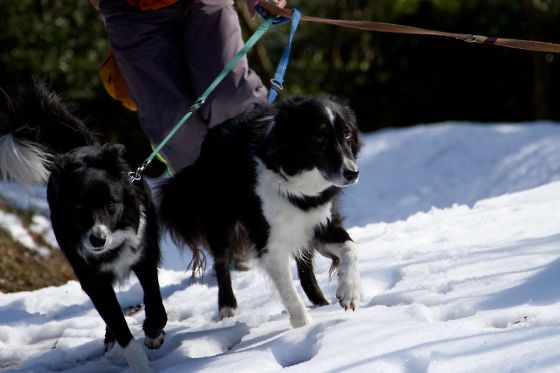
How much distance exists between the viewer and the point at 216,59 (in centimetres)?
458

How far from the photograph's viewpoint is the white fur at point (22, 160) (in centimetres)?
389

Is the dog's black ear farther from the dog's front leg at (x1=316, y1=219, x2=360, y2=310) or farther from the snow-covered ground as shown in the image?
the dog's front leg at (x1=316, y1=219, x2=360, y2=310)

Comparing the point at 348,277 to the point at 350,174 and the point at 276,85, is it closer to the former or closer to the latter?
the point at 350,174

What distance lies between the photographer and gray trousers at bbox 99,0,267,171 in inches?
181

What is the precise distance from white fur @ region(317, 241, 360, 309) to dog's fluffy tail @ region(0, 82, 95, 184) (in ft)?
4.51

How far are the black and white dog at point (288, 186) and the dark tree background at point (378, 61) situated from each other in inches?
284

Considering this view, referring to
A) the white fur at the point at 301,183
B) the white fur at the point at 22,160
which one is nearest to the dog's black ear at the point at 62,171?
the white fur at the point at 22,160

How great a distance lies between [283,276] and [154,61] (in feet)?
5.00

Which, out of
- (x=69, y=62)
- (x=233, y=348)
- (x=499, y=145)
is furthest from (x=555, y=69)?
(x=233, y=348)

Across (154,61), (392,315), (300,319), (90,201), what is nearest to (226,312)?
(300,319)

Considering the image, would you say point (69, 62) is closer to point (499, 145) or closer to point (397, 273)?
point (499, 145)

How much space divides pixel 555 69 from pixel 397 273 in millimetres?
9865

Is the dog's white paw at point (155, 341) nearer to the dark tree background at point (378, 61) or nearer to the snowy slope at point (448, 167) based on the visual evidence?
the snowy slope at point (448, 167)

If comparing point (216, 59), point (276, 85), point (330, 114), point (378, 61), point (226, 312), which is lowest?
point (378, 61)
